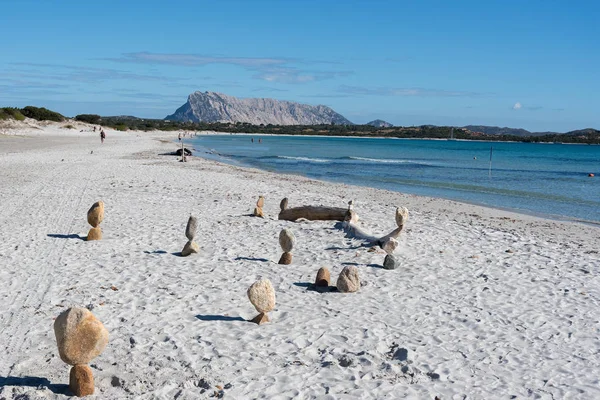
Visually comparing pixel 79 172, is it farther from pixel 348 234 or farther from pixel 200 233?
pixel 348 234

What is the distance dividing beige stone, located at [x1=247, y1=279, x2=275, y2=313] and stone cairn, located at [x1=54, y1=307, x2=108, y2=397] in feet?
6.42

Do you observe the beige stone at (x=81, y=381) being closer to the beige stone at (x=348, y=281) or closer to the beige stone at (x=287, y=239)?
the beige stone at (x=348, y=281)

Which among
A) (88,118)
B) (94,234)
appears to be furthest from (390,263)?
(88,118)

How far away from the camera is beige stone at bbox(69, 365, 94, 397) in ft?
15.9

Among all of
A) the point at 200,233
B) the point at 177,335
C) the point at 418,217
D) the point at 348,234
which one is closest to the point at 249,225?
the point at 200,233

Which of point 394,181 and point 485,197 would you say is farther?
point 394,181

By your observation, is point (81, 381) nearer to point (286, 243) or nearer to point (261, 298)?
point (261, 298)

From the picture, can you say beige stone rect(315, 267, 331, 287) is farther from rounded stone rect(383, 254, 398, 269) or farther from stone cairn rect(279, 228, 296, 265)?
rounded stone rect(383, 254, 398, 269)

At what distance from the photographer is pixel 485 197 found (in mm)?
24109

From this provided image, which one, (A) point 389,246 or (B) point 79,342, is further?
(A) point 389,246

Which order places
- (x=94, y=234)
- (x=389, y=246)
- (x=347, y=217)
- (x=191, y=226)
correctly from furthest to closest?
1. (x=347, y=217)
2. (x=94, y=234)
3. (x=389, y=246)
4. (x=191, y=226)

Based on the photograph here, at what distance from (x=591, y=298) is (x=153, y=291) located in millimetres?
5809

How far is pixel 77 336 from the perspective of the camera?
4.77m

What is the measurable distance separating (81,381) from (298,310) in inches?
114
